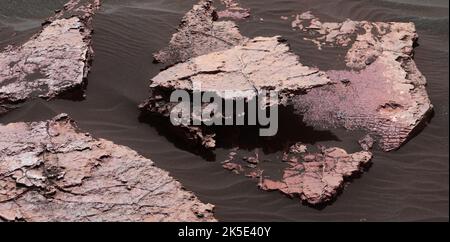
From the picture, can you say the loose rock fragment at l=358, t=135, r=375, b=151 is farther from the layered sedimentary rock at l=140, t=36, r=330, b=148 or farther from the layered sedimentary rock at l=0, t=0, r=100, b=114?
the layered sedimentary rock at l=0, t=0, r=100, b=114

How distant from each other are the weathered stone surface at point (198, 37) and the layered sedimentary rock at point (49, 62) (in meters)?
1.07

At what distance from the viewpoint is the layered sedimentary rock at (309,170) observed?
519 cm

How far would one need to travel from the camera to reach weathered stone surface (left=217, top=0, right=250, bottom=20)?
7.95 m

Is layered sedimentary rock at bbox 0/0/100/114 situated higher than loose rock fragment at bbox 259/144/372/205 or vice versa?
layered sedimentary rock at bbox 0/0/100/114

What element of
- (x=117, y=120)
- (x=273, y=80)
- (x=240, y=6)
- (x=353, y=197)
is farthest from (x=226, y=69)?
(x=240, y=6)

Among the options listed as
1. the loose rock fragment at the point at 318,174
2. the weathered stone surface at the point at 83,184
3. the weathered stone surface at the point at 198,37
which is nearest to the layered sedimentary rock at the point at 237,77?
the weathered stone surface at the point at 198,37

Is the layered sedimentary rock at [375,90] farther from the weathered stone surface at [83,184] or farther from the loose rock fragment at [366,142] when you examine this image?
the weathered stone surface at [83,184]

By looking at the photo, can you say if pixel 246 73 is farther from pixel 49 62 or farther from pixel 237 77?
pixel 49 62

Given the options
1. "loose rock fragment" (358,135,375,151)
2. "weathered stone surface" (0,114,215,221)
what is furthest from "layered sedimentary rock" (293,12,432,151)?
"weathered stone surface" (0,114,215,221)

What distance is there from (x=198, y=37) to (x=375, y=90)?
98.1 inches

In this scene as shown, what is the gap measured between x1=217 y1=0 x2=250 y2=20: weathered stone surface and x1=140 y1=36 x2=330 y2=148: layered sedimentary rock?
150 centimetres

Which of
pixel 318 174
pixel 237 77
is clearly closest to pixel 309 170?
pixel 318 174

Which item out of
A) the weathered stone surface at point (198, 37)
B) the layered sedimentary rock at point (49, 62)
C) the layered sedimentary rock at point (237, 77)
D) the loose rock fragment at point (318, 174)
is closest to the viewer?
the loose rock fragment at point (318, 174)
